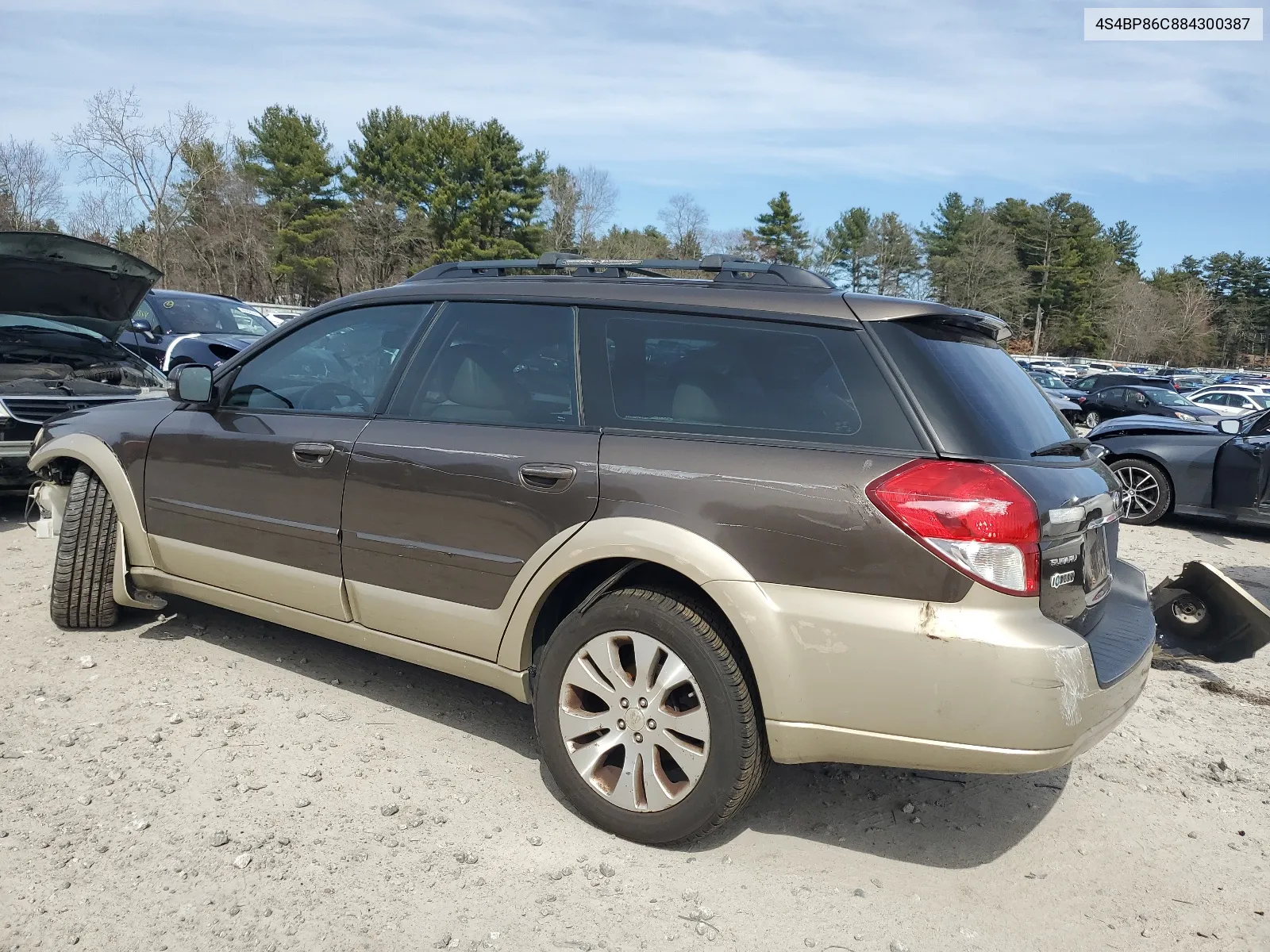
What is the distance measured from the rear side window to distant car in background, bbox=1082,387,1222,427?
22.9 m

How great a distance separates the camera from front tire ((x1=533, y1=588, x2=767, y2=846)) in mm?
2615

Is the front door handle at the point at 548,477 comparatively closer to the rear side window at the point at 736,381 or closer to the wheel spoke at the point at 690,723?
the rear side window at the point at 736,381

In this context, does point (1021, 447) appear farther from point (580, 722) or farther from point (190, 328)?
point (190, 328)

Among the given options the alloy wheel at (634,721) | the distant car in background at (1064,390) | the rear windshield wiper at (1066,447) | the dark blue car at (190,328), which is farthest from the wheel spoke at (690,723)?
the distant car in background at (1064,390)

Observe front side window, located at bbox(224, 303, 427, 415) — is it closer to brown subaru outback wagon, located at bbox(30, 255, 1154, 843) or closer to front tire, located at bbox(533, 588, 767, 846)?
brown subaru outback wagon, located at bbox(30, 255, 1154, 843)

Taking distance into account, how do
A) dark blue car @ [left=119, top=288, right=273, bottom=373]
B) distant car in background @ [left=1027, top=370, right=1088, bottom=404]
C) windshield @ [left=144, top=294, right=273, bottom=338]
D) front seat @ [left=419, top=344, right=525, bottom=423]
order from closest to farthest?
front seat @ [left=419, top=344, right=525, bottom=423]
dark blue car @ [left=119, top=288, right=273, bottom=373]
windshield @ [left=144, top=294, right=273, bottom=338]
distant car in background @ [left=1027, top=370, right=1088, bottom=404]

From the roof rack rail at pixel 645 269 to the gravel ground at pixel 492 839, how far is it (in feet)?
5.92

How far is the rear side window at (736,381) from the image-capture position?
261 cm

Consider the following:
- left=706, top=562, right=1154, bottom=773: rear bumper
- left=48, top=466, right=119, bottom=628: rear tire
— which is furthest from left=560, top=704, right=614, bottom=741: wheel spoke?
left=48, top=466, right=119, bottom=628: rear tire

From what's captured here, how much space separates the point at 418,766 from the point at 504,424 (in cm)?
129

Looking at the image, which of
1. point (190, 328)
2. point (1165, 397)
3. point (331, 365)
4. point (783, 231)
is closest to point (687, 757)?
point (331, 365)

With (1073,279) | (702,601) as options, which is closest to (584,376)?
(702,601)

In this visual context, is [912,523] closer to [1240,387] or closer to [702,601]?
[702,601]

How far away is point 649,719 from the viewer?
274cm
